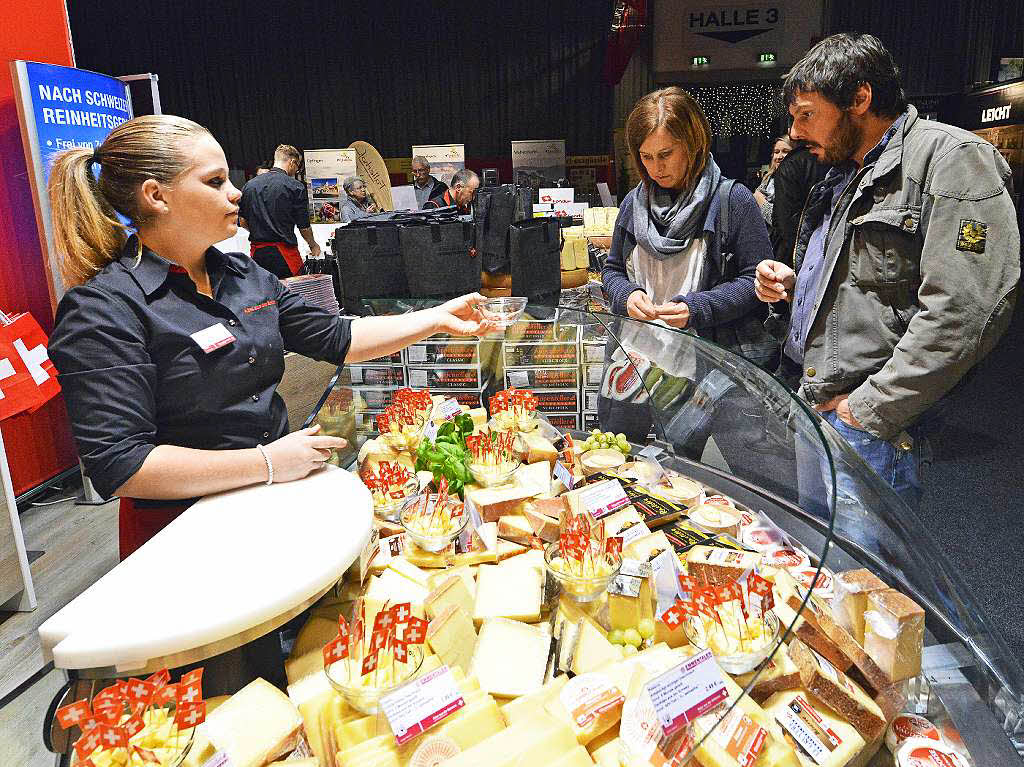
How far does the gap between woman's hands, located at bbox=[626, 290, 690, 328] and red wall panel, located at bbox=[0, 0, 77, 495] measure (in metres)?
3.34

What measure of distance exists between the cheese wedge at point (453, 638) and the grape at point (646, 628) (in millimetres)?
279

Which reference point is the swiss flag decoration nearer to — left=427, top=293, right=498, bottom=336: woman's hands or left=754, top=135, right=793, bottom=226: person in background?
left=427, top=293, right=498, bottom=336: woman's hands

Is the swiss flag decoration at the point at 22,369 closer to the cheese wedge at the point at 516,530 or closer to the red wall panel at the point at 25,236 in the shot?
the red wall panel at the point at 25,236

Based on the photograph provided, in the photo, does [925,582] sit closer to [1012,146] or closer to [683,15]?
[1012,146]

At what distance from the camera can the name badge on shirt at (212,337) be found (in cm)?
134

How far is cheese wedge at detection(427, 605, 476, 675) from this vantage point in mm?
1064

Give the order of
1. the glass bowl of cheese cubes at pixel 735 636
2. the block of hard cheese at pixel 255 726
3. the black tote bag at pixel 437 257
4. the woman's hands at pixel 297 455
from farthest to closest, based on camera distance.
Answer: the black tote bag at pixel 437 257 → the woman's hands at pixel 297 455 → the glass bowl of cheese cubes at pixel 735 636 → the block of hard cheese at pixel 255 726

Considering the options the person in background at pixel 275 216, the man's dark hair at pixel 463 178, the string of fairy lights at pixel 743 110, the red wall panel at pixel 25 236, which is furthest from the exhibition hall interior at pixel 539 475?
the string of fairy lights at pixel 743 110

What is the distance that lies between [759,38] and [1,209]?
1017cm

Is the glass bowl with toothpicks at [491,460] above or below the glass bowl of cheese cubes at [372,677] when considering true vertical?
above

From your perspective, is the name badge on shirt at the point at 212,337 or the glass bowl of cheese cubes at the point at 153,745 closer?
the glass bowl of cheese cubes at the point at 153,745

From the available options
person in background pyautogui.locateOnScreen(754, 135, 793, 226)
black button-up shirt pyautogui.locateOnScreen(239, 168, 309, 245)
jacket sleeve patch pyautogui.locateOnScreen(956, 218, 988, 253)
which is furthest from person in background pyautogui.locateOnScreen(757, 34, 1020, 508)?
black button-up shirt pyautogui.locateOnScreen(239, 168, 309, 245)

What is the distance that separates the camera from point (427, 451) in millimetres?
1662

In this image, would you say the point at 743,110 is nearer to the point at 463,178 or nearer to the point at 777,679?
the point at 463,178
